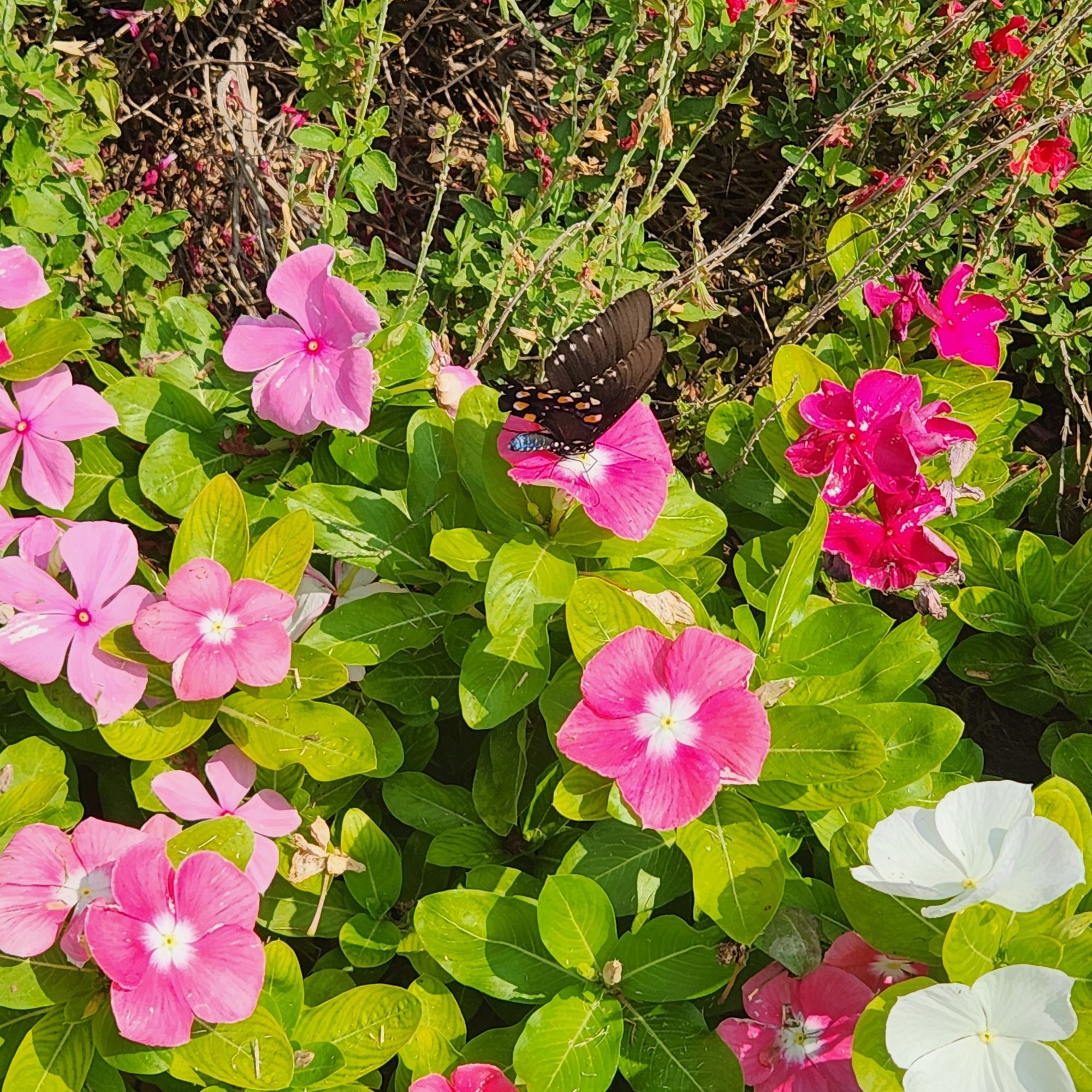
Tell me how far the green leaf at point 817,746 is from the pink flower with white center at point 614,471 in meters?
0.27

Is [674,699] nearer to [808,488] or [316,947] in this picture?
[808,488]

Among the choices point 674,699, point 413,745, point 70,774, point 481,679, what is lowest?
point 70,774

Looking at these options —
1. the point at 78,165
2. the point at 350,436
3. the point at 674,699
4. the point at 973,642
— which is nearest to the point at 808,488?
the point at 973,642

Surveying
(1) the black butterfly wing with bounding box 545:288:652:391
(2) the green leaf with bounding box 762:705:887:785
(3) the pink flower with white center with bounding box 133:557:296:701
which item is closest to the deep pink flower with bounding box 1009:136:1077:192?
(1) the black butterfly wing with bounding box 545:288:652:391

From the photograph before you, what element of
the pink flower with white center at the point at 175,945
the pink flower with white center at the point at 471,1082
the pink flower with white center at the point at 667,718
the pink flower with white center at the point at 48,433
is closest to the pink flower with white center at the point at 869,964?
the pink flower with white center at the point at 667,718

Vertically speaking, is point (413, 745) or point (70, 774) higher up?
point (413, 745)

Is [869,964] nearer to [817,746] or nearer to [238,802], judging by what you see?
[817,746]

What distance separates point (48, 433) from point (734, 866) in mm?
1018

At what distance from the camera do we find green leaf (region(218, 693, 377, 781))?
3.95 ft

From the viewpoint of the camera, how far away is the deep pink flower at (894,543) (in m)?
1.28

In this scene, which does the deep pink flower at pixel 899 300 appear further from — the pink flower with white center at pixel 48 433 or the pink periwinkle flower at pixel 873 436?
the pink flower with white center at pixel 48 433

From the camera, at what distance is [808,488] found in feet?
4.81

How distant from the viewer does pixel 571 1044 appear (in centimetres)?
110

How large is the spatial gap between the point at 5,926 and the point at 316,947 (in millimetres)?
548
